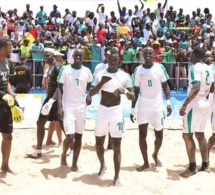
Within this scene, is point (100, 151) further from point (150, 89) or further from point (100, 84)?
point (150, 89)

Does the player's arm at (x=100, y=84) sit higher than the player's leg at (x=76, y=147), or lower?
higher

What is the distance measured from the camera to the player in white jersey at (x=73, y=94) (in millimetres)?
7570

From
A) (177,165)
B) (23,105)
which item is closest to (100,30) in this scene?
(23,105)

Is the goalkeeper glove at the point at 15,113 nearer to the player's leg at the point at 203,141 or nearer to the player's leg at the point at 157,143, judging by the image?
the player's leg at the point at 157,143

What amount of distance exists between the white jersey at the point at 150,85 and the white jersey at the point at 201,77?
22.2 inches

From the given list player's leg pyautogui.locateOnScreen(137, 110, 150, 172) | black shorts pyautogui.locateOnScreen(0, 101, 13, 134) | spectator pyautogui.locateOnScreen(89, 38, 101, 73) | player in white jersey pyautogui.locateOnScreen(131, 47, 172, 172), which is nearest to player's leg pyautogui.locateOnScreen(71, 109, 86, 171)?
player in white jersey pyautogui.locateOnScreen(131, 47, 172, 172)

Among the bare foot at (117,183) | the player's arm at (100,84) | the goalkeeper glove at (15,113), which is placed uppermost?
the player's arm at (100,84)

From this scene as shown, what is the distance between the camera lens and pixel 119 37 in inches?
733

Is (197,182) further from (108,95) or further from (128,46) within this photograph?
(128,46)

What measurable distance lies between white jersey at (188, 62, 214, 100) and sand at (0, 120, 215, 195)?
51.1 inches

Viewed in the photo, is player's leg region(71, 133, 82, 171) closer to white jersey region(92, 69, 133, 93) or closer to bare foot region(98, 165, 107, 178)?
bare foot region(98, 165, 107, 178)

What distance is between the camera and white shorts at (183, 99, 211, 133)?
24.9 ft

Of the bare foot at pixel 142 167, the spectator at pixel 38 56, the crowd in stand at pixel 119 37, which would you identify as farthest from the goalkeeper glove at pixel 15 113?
the spectator at pixel 38 56

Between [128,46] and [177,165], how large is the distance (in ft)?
26.1
